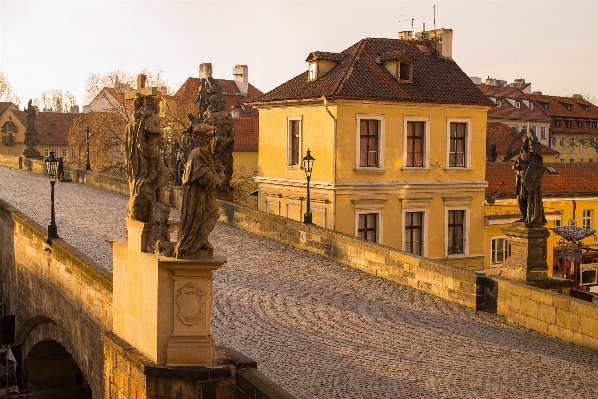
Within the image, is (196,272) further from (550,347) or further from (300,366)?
(550,347)

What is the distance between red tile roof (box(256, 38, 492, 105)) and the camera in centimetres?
2994

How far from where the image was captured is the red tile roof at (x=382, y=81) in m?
29.9

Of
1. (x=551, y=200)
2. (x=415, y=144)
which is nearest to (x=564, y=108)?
(x=551, y=200)

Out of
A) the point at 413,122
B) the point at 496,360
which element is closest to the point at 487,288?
the point at 496,360

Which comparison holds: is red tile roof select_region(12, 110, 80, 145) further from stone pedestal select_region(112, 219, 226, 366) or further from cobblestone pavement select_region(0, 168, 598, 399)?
stone pedestal select_region(112, 219, 226, 366)

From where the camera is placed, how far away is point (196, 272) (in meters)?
8.83

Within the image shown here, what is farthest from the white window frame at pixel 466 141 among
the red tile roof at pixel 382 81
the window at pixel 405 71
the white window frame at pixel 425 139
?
the window at pixel 405 71

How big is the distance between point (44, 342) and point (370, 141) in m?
15.2

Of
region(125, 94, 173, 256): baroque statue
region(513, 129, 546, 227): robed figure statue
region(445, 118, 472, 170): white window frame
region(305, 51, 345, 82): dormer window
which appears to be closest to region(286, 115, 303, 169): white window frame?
region(305, 51, 345, 82): dormer window

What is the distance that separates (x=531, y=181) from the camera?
625 inches

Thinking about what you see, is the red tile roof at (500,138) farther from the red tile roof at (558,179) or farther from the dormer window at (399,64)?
the dormer window at (399,64)

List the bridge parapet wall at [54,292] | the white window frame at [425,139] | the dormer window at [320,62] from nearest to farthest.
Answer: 1. the bridge parapet wall at [54,292]
2. the white window frame at [425,139]
3. the dormer window at [320,62]

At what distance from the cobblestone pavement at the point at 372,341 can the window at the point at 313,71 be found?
15.0 metres

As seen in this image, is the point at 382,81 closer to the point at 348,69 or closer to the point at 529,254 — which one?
the point at 348,69
